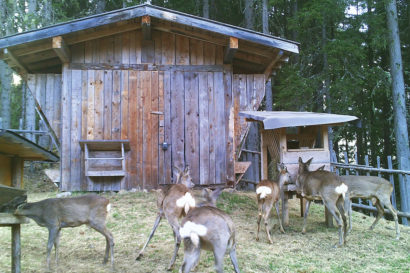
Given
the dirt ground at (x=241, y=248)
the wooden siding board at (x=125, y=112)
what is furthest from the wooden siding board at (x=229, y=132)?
the wooden siding board at (x=125, y=112)

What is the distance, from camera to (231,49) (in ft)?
32.7

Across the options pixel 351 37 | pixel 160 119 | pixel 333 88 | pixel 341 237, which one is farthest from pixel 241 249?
pixel 351 37

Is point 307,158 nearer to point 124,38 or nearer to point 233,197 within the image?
point 233,197

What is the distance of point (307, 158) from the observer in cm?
838

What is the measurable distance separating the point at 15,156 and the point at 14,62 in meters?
4.88

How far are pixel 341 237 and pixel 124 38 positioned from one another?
7452 millimetres

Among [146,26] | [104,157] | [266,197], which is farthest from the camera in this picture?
[104,157]

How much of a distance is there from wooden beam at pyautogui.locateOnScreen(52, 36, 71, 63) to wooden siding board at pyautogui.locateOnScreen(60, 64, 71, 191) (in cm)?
24

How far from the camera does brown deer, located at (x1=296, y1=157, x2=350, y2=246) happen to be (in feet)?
23.9

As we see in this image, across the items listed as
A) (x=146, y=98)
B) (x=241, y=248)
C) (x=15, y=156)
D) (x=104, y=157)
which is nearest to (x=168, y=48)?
(x=146, y=98)

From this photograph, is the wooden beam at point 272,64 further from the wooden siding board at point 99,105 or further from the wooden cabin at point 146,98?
the wooden siding board at point 99,105

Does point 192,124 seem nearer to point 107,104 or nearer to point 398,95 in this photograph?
point 107,104

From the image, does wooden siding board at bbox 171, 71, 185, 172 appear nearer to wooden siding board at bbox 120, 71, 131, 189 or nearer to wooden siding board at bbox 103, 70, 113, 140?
wooden siding board at bbox 120, 71, 131, 189

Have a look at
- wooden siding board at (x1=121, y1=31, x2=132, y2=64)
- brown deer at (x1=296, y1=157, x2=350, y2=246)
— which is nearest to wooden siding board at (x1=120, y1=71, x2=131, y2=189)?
wooden siding board at (x1=121, y1=31, x2=132, y2=64)
